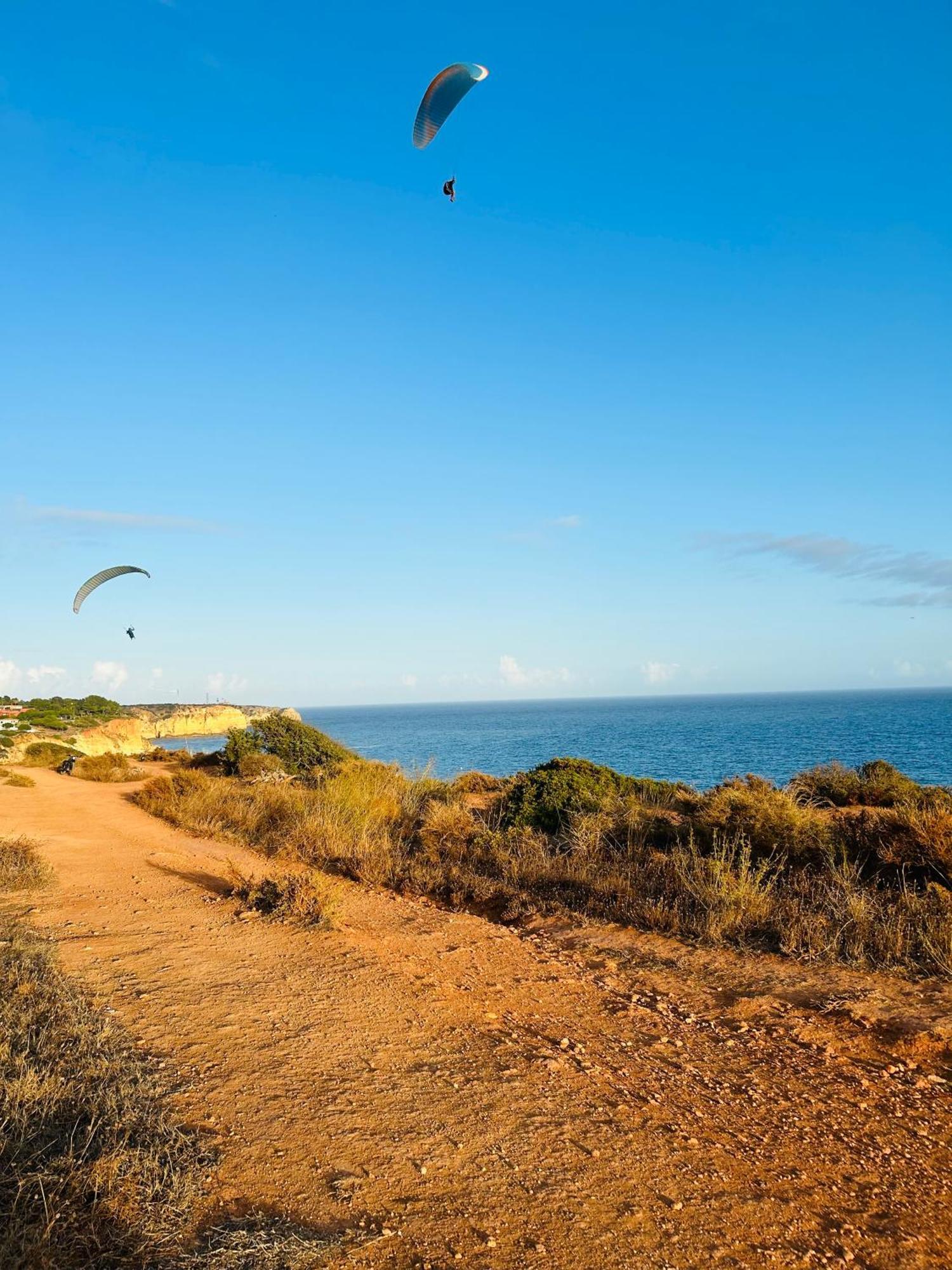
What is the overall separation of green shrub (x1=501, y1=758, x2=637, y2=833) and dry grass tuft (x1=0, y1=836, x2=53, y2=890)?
24.6 feet

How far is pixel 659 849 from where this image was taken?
1152 centimetres

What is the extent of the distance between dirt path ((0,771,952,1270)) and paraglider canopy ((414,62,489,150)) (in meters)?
12.7

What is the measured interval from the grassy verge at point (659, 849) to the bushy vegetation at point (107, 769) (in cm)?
1014

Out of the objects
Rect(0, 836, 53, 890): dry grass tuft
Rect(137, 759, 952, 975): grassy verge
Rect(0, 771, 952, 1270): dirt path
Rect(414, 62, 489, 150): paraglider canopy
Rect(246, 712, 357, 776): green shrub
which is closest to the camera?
Rect(0, 771, 952, 1270): dirt path

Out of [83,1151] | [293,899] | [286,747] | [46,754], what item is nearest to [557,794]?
[293,899]

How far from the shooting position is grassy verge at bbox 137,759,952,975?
25.7 feet

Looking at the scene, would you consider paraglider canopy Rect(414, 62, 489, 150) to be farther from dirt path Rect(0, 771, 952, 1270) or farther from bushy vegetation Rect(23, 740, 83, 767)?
bushy vegetation Rect(23, 740, 83, 767)

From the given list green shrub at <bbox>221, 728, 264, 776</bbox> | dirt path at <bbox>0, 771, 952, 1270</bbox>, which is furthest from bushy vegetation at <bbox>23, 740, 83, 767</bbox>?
dirt path at <bbox>0, 771, 952, 1270</bbox>

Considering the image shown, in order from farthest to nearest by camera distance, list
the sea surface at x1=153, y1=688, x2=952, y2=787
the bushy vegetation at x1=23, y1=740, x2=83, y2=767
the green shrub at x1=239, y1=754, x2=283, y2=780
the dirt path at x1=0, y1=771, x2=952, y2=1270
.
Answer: the sea surface at x1=153, y1=688, x2=952, y2=787
the bushy vegetation at x1=23, y1=740, x2=83, y2=767
the green shrub at x1=239, y1=754, x2=283, y2=780
the dirt path at x1=0, y1=771, x2=952, y2=1270

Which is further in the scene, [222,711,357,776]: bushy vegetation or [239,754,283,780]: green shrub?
[222,711,357,776]: bushy vegetation

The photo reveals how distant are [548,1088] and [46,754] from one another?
34.0m

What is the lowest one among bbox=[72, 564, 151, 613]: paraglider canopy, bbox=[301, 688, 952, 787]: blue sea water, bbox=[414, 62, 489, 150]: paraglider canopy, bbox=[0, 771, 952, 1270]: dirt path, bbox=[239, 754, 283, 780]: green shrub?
bbox=[301, 688, 952, 787]: blue sea water

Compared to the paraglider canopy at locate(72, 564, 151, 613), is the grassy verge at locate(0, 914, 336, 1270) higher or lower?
lower

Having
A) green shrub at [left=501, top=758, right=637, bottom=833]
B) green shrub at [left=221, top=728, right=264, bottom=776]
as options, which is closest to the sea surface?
green shrub at [left=501, top=758, right=637, bottom=833]
